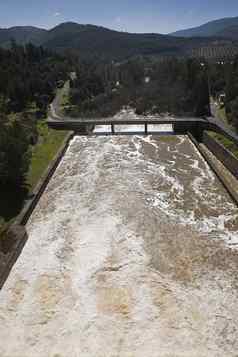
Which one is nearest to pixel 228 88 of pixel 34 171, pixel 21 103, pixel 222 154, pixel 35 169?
pixel 222 154

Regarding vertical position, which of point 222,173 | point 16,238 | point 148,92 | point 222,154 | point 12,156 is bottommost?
point 16,238

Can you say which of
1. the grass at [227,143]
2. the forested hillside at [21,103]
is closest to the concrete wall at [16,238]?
the forested hillside at [21,103]

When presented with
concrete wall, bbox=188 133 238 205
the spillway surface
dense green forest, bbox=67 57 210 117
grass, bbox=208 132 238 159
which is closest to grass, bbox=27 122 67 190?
the spillway surface

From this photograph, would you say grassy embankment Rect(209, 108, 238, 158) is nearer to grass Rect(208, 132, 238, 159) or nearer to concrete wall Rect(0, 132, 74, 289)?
grass Rect(208, 132, 238, 159)

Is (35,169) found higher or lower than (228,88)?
lower

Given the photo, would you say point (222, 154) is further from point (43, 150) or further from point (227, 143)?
point (43, 150)

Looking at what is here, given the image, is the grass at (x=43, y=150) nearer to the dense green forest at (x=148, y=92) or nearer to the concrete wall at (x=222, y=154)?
the dense green forest at (x=148, y=92)
